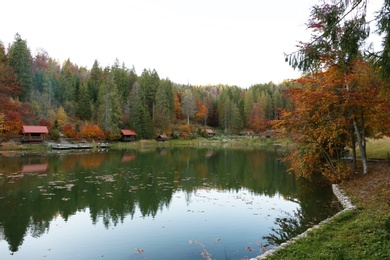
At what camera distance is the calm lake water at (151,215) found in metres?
9.23

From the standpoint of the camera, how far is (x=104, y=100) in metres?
65.0

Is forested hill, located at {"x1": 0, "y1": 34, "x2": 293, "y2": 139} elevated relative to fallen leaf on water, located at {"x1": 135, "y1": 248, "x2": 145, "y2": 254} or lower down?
elevated

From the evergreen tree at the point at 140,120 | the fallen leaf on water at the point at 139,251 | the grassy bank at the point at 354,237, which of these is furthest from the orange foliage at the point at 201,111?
the fallen leaf on water at the point at 139,251

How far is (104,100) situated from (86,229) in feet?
189

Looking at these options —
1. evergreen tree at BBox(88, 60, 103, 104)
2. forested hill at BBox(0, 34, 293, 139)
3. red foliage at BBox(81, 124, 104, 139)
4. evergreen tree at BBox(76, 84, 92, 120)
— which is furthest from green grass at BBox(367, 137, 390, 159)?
evergreen tree at BBox(88, 60, 103, 104)

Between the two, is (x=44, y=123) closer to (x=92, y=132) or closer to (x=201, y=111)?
(x=92, y=132)

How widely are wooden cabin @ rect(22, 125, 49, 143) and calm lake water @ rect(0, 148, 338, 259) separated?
1205 inches

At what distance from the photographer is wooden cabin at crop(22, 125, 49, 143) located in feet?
163

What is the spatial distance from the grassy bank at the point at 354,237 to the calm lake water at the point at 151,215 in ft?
6.26

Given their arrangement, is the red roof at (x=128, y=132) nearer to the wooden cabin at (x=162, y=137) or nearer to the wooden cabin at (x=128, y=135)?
the wooden cabin at (x=128, y=135)

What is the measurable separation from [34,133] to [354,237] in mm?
55219

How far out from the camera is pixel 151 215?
42.4 feet

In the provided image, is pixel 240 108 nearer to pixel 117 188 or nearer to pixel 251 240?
pixel 117 188

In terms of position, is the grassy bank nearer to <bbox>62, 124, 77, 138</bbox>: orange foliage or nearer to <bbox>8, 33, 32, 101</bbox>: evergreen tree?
<bbox>62, 124, 77, 138</bbox>: orange foliage
